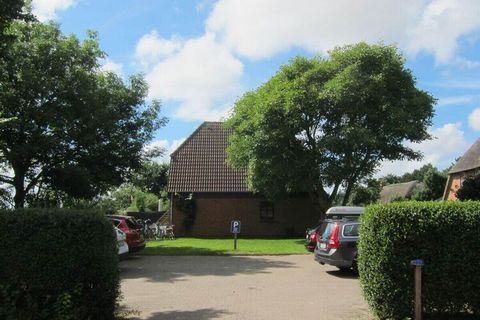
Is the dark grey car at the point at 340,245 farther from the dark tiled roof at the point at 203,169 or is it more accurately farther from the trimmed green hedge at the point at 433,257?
the dark tiled roof at the point at 203,169

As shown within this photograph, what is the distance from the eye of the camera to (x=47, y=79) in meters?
22.0

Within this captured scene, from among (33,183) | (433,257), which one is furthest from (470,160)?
(433,257)

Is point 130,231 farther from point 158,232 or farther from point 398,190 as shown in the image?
point 398,190

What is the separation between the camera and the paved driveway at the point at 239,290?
1025 centimetres

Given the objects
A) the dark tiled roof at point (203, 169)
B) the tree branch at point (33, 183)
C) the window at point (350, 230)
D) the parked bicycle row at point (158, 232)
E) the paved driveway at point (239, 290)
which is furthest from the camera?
the dark tiled roof at point (203, 169)

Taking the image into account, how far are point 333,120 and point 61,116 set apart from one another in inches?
590

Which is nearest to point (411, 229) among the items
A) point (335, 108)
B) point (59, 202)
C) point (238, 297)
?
point (238, 297)

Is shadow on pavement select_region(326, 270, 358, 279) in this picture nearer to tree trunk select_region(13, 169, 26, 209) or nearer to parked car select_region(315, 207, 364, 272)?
parked car select_region(315, 207, 364, 272)

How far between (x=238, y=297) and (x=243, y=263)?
24.3 ft

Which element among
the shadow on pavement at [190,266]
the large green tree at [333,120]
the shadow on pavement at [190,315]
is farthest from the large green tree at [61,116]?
the shadow on pavement at [190,315]

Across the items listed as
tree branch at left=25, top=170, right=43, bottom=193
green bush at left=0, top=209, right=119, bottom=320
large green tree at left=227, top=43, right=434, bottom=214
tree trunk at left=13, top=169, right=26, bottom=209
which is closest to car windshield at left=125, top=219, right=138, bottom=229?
tree trunk at left=13, top=169, right=26, bottom=209

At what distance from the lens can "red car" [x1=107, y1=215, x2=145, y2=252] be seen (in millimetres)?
20138

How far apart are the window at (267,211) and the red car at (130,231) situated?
16.6m

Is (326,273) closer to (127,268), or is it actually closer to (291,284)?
(291,284)
